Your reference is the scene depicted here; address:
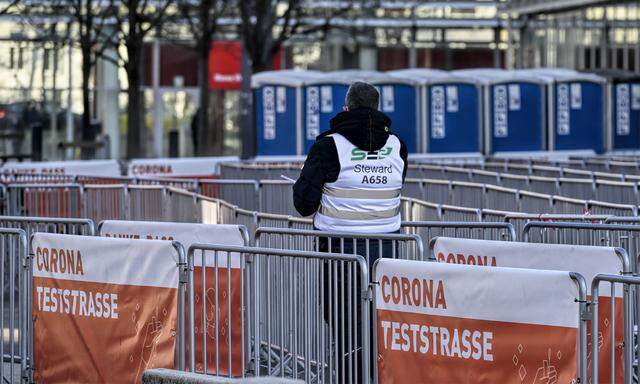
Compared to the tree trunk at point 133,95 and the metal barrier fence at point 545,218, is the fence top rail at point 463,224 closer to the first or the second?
the metal barrier fence at point 545,218

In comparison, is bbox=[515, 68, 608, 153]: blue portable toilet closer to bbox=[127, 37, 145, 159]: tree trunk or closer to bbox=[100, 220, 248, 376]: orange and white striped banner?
bbox=[127, 37, 145, 159]: tree trunk

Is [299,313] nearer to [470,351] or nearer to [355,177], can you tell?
[355,177]

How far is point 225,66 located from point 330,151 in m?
38.1

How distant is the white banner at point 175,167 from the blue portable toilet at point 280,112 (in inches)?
192

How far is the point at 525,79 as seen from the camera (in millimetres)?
29469

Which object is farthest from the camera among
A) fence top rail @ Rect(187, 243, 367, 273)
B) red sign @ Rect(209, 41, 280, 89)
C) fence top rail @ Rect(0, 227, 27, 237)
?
red sign @ Rect(209, 41, 280, 89)

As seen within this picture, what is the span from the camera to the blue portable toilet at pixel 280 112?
28.2 metres

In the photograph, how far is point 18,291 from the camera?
31.3 ft

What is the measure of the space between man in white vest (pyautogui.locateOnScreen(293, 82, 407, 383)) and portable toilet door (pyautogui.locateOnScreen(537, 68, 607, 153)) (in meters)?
21.1

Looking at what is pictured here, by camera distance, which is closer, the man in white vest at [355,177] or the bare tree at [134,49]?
the man in white vest at [355,177]

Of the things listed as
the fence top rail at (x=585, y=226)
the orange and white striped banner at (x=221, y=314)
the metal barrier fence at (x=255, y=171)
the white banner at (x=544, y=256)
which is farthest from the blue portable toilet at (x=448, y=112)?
the white banner at (x=544, y=256)

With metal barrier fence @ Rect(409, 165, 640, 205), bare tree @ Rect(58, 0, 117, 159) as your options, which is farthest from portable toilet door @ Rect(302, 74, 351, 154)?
metal barrier fence @ Rect(409, 165, 640, 205)

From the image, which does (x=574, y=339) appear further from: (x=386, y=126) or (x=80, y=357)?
(x=80, y=357)

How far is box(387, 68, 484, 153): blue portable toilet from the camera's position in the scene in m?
29.4
